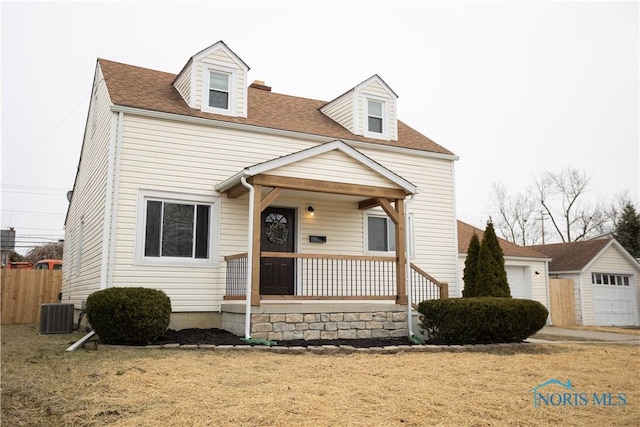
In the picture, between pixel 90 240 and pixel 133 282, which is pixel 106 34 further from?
pixel 133 282

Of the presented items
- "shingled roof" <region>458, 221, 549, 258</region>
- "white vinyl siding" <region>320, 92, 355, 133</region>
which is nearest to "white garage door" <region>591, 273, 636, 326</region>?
"shingled roof" <region>458, 221, 549, 258</region>

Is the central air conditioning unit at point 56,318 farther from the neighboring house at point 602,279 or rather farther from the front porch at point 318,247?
the neighboring house at point 602,279

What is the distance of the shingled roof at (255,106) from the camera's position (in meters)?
11.4

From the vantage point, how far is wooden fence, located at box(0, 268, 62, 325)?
1658cm

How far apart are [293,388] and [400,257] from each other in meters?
6.14

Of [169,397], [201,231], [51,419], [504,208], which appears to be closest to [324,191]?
[201,231]

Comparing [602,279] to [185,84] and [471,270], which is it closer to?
[471,270]

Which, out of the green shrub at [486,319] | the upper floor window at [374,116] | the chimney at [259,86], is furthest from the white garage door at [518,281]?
the chimney at [259,86]

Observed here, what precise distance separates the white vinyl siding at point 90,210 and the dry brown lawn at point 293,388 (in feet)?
10.3

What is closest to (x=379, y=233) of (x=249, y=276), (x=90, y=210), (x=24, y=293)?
(x=249, y=276)

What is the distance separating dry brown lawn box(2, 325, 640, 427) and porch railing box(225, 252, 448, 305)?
256 cm

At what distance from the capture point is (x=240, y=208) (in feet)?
38.1

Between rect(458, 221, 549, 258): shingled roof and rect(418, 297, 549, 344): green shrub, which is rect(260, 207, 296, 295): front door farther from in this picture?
rect(458, 221, 549, 258): shingled roof

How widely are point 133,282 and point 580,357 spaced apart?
8425 millimetres
